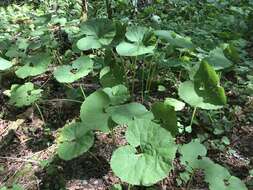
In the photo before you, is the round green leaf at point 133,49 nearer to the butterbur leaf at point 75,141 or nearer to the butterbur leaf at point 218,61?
the butterbur leaf at point 218,61

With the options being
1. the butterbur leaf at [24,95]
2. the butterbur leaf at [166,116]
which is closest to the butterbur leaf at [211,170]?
the butterbur leaf at [166,116]

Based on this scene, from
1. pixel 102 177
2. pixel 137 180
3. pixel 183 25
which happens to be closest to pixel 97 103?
pixel 102 177

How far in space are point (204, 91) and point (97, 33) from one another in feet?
3.18

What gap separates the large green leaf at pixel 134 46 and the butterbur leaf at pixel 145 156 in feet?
2.43

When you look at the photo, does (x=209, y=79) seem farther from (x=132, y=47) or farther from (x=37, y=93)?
(x=37, y=93)

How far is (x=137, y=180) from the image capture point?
178 centimetres

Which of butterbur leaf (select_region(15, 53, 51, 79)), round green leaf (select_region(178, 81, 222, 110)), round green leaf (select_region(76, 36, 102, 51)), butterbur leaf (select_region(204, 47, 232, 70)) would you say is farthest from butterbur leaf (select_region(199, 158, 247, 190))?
butterbur leaf (select_region(15, 53, 51, 79))

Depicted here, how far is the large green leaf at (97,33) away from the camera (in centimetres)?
275

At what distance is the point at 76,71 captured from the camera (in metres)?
2.70

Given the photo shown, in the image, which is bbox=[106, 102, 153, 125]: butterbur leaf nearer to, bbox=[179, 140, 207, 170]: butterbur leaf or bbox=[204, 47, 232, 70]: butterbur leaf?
bbox=[179, 140, 207, 170]: butterbur leaf

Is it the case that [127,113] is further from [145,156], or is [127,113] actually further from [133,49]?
[133,49]

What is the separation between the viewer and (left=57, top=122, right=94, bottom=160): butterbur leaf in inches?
82.7

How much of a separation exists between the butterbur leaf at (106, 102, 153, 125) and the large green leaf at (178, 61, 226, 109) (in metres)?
0.29

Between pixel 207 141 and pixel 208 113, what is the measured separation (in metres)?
0.24
